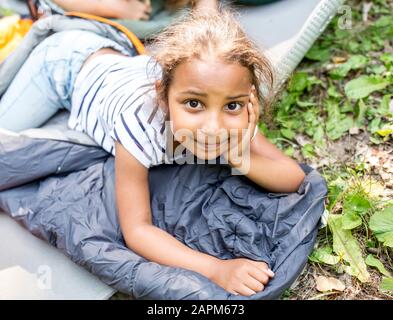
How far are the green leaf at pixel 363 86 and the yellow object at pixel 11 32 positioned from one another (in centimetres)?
138

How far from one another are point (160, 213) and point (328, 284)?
0.60 meters

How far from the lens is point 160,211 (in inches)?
82.3

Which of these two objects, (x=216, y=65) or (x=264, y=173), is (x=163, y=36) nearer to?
(x=216, y=65)

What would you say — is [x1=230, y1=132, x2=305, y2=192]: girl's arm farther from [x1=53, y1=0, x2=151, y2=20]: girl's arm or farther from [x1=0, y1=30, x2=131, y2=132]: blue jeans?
[x1=53, y1=0, x2=151, y2=20]: girl's arm

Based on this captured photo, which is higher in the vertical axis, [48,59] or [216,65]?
[216,65]

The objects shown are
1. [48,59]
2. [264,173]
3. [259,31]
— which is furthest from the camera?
[259,31]

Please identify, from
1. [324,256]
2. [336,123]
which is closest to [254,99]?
[324,256]

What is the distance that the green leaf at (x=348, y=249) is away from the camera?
1.95m

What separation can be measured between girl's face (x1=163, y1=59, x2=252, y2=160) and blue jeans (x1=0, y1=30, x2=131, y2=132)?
63 cm

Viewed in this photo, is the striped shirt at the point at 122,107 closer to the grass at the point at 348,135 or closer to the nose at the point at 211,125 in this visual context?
the nose at the point at 211,125

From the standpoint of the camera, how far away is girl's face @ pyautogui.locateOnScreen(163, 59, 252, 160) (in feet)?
5.63

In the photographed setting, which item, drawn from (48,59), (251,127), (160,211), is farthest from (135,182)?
(48,59)

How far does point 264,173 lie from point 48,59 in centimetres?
94

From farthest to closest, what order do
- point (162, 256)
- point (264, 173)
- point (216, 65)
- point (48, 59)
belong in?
1. point (48, 59)
2. point (264, 173)
3. point (162, 256)
4. point (216, 65)
